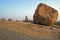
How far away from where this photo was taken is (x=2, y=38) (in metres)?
10.0

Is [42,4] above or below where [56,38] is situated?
above

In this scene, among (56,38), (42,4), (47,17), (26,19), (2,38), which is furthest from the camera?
(26,19)

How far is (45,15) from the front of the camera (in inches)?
719

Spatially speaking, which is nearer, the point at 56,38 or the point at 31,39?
the point at 31,39

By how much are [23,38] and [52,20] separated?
854 cm

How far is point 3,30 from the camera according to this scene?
11594 millimetres

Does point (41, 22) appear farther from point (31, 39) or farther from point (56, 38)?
point (31, 39)

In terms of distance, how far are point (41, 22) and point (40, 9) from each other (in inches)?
63.6

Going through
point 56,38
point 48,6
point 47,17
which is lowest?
point 56,38

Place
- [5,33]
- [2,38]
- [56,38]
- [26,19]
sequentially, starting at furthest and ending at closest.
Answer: [26,19] < [56,38] < [5,33] < [2,38]

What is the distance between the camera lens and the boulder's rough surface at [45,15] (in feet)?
59.3

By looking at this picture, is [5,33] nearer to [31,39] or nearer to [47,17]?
[31,39]

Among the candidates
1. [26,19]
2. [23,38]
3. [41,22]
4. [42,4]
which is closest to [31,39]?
[23,38]

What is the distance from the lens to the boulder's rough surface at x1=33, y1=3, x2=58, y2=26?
18.1 meters
